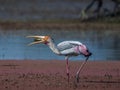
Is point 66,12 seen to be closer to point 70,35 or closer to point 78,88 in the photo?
point 70,35

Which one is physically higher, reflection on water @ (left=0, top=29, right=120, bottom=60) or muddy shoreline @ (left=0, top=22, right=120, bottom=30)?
muddy shoreline @ (left=0, top=22, right=120, bottom=30)

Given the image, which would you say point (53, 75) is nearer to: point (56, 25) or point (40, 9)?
point (56, 25)

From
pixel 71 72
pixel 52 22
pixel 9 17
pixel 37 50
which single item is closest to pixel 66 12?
pixel 9 17

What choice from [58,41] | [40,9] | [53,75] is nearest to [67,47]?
[53,75]

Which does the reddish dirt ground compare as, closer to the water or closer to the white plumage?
the white plumage

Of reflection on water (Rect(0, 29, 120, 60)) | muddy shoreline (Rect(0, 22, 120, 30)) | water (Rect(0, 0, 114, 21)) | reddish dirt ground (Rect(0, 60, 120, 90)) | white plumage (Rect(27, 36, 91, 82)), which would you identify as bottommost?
reddish dirt ground (Rect(0, 60, 120, 90))

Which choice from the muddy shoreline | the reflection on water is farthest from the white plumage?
the muddy shoreline

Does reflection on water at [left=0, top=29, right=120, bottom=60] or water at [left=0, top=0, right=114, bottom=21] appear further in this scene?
water at [left=0, top=0, right=114, bottom=21]

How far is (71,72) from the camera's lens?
16969 mm

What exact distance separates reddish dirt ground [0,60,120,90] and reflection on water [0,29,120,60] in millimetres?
1933

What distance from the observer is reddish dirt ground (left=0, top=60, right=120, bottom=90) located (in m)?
14.7

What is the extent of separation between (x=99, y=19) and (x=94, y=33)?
19.9 ft

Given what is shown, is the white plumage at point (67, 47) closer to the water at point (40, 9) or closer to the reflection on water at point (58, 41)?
the reflection on water at point (58, 41)

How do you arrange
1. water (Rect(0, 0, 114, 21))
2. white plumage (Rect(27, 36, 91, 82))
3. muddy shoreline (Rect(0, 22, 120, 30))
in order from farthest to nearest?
water (Rect(0, 0, 114, 21)) < muddy shoreline (Rect(0, 22, 120, 30)) < white plumage (Rect(27, 36, 91, 82))
